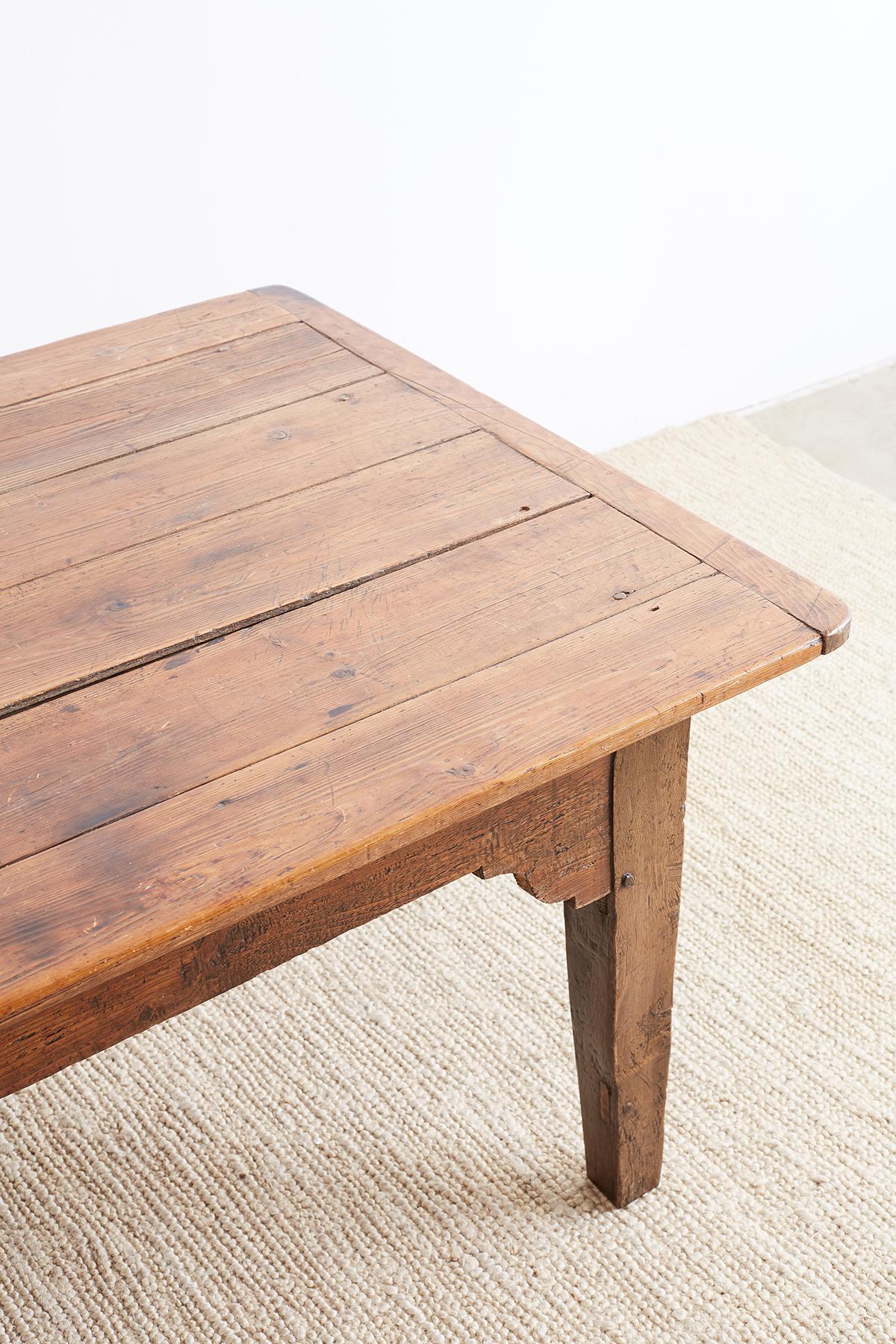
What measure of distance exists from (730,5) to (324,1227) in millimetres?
2117

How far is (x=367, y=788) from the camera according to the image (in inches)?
32.2

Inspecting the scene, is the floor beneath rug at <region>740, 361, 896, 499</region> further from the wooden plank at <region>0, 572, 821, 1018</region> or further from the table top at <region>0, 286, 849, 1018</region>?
the wooden plank at <region>0, 572, 821, 1018</region>

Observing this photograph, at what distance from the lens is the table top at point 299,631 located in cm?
79

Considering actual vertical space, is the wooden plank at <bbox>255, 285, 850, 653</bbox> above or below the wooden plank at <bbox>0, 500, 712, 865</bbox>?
above

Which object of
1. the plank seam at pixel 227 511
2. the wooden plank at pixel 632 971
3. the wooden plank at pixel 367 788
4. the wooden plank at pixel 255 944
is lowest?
the wooden plank at pixel 632 971

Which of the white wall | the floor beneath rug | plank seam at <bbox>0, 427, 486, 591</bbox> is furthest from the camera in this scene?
the floor beneath rug

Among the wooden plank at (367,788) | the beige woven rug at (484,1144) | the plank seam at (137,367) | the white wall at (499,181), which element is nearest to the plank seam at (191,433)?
the plank seam at (137,367)

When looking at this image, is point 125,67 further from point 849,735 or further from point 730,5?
point 849,735

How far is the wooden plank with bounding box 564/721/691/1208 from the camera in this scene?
3.24 ft

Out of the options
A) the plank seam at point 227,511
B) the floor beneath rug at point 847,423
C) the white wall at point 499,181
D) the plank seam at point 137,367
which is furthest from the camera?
the floor beneath rug at point 847,423

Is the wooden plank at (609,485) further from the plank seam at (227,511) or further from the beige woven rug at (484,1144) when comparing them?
the beige woven rug at (484,1144)

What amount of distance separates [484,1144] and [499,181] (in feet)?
5.24

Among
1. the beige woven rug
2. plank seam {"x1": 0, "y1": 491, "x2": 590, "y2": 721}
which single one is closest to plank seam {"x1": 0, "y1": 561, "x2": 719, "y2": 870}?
plank seam {"x1": 0, "y1": 491, "x2": 590, "y2": 721}

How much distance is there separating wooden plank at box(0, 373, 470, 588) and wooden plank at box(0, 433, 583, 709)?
0.02 m
